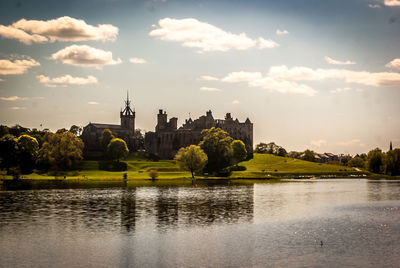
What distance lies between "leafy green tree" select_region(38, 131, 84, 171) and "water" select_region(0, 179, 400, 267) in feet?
178

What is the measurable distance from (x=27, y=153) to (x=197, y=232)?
8574 cm

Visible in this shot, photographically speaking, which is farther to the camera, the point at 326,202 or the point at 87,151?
the point at 87,151

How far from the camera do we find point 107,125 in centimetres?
19575

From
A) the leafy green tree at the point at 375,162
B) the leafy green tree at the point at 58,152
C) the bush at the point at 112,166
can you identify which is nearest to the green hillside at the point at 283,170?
the leafy green tree at the point at 375,162

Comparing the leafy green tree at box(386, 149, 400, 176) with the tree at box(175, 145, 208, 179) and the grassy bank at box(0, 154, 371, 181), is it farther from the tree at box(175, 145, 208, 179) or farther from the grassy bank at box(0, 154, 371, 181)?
the tree at box(175, 145, 208, 179)

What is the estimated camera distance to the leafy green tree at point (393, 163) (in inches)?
5512

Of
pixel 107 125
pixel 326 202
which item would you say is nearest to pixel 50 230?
pixel 326 202

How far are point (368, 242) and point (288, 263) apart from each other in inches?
367

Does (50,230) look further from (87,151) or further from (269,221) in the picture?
(87,151)

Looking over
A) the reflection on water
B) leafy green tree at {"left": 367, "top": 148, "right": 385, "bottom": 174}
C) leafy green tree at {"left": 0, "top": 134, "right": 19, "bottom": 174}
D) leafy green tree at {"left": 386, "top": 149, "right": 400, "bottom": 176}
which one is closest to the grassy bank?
leafy green tree at {"left": 0, "top": 134, "right": 19, "bottom": 174}

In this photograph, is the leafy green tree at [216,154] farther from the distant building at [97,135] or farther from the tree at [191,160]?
the distant building at [97,135]

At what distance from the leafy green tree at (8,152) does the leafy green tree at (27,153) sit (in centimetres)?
198

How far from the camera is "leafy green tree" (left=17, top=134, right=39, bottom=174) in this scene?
109562mm

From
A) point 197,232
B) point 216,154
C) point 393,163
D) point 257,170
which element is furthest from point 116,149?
point 197,232
